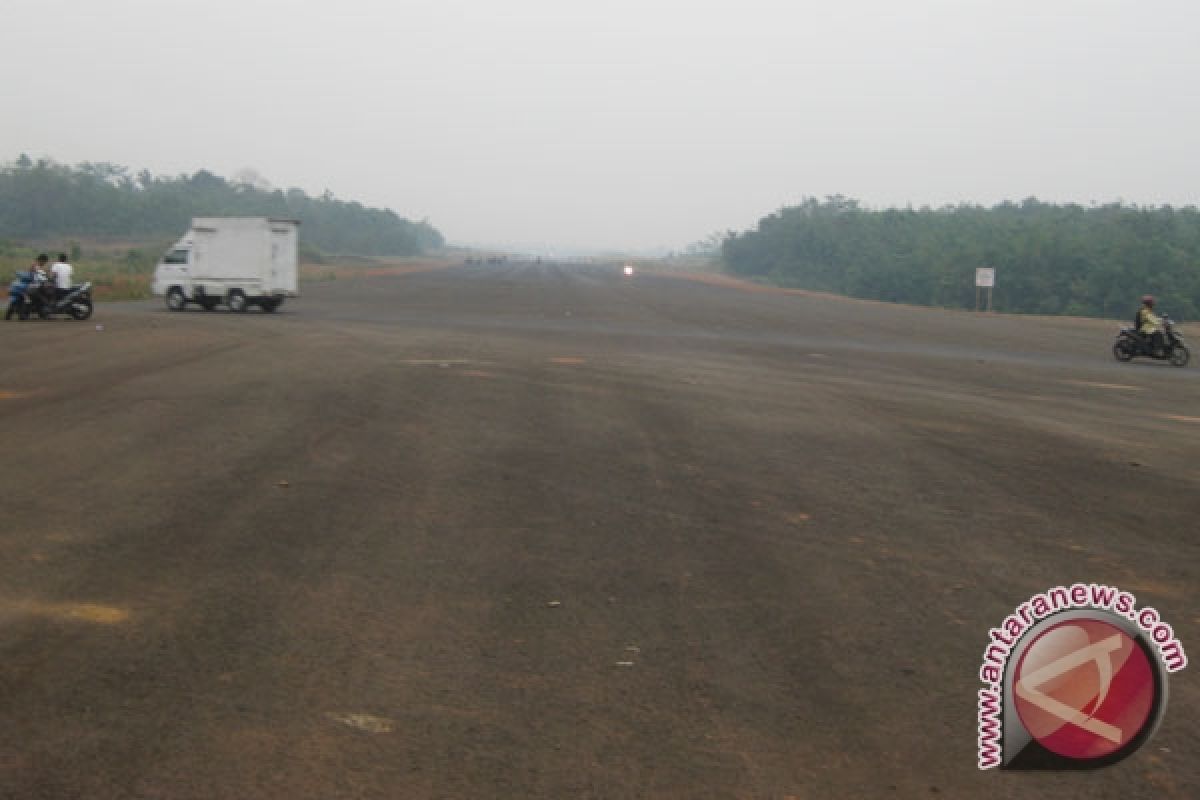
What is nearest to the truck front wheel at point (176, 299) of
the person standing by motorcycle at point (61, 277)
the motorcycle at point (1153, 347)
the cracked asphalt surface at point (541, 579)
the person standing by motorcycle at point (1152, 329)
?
the person standing by motorcycle at point (61, 277)

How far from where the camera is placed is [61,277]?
88.7 feet

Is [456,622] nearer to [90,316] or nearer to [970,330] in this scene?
[90,316]

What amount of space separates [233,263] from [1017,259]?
59619 millimetres

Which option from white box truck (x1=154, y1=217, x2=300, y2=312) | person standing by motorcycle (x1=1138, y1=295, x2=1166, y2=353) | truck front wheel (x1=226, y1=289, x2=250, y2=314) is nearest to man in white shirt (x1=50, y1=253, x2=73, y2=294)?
white box truck (x1=154, y1=217, x2=300, y2=312)

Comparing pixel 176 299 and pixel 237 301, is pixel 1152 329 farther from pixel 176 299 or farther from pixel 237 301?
pixel 176 299

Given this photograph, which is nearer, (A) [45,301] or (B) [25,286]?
(B) [25,286]

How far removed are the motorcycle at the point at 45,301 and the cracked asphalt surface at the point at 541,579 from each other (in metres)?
12.4

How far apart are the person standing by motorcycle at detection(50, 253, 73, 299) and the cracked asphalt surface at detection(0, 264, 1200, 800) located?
480 inches

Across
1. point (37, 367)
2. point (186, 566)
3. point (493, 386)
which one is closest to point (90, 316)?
point (37, 367)

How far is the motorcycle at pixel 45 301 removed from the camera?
88.3 feet

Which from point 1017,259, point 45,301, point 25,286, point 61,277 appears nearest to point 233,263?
point 61,277

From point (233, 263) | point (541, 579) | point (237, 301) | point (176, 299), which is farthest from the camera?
point (176, 299)

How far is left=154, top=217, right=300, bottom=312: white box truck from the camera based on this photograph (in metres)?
31.8

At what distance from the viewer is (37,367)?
17.0 metres
